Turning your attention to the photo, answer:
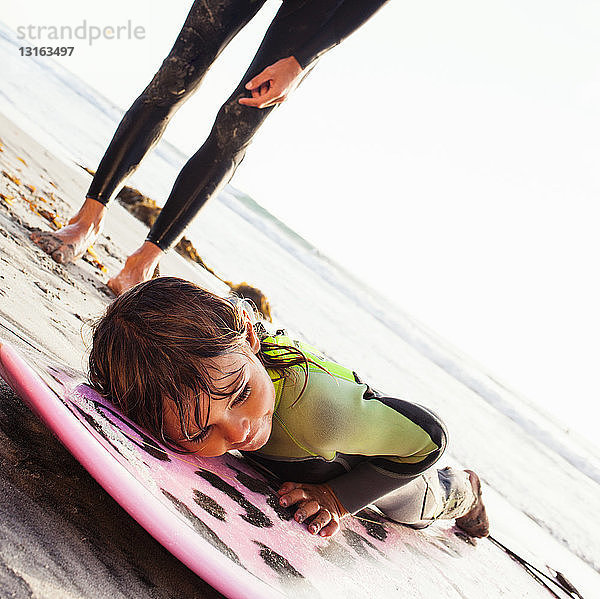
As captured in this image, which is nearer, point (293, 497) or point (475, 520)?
point (293, 497)

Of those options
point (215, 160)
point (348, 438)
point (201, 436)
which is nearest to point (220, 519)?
point (201, 436)

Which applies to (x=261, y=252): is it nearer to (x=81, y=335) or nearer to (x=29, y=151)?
(x=29, y=151)

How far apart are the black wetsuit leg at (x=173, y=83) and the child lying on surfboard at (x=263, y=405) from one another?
3.74 feet

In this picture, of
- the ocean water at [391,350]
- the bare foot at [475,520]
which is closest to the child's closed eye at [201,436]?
the bare foot at [475,520]

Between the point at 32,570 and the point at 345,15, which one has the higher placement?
the point at 345,15

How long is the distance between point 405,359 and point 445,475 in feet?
17.8

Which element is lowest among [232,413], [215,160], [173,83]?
[232,413]

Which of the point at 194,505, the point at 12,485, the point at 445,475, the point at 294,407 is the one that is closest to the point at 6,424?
the point at 12,485

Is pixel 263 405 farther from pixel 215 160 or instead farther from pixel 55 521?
pixel 215 160

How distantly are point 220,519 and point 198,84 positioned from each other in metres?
1.76

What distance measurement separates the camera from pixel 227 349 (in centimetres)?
115

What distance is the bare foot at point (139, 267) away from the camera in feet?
7.24

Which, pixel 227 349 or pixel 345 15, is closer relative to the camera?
pixel 227 349

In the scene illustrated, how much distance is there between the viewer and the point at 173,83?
7.18 ft
